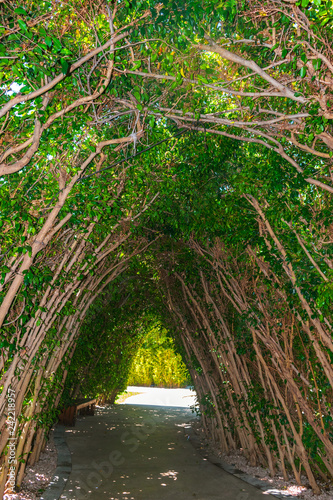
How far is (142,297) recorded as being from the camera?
953 cm

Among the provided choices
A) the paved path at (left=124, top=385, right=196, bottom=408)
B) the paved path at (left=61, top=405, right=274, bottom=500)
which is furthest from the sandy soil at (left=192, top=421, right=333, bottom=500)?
the paved path at (left=124, top=385, right=196, bottom=408)

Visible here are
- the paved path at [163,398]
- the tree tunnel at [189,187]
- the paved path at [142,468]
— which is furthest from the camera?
the paved path at [163,398]

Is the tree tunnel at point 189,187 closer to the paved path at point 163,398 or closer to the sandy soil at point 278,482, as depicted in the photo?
the sandy soil at point 278,482

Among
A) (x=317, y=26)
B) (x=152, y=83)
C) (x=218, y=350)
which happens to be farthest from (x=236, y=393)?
(x=317, y=26)

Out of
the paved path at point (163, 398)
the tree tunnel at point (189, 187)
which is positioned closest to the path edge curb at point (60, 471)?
the tree tunnel at point (189, 187)

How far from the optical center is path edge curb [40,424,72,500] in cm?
449

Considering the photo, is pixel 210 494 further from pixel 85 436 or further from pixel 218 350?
pixel 85 436

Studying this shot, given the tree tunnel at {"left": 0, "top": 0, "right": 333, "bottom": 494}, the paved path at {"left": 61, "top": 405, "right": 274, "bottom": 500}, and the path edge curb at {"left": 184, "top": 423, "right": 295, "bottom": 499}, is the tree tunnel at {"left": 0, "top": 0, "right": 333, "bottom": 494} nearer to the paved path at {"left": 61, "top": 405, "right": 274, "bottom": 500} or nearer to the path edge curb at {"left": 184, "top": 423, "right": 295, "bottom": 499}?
the path edge curb at {"left": 184, "top": 423, "right": 295, "bottom": 499}

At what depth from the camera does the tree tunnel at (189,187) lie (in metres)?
2.42

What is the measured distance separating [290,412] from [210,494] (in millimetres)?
1258

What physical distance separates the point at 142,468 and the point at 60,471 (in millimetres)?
1053

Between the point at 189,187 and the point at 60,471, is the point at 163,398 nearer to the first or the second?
the point at 60,471

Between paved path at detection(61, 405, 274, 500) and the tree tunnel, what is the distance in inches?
25.1

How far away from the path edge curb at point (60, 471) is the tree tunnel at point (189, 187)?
0.37 metres
